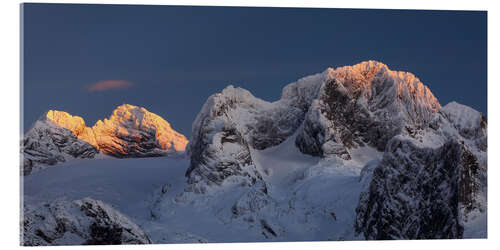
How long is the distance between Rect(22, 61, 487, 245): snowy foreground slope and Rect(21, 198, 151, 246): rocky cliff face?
6 cm

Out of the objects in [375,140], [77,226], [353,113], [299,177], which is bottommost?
[77,226]

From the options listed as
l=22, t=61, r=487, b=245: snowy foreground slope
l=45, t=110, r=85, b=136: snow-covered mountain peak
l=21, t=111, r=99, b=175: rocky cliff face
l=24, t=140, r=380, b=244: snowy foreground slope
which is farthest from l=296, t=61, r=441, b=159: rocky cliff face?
l=45, t=110, r=85, b=136: snow-covered mountain peak

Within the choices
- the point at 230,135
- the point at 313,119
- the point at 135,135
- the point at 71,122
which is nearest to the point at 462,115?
the point at 71,122

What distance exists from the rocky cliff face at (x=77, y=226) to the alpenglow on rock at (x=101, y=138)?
306 cm

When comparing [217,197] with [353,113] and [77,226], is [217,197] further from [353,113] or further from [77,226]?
[77,226]

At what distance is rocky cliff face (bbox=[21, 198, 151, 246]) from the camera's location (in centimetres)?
3675

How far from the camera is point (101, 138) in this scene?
5972cm

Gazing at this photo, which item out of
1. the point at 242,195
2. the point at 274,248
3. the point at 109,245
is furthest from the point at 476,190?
the point at 242,195

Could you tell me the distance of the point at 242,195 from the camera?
56.7m

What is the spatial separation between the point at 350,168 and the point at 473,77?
68.8 feet

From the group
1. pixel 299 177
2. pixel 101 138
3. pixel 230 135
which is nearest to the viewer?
pixel 101 138

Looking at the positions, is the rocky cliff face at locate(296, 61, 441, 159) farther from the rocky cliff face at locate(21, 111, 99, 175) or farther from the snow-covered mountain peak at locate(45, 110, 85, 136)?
the snow-covered mountain peak at locate(45, 110, 85, 136)

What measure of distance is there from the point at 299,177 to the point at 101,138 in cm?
1415
